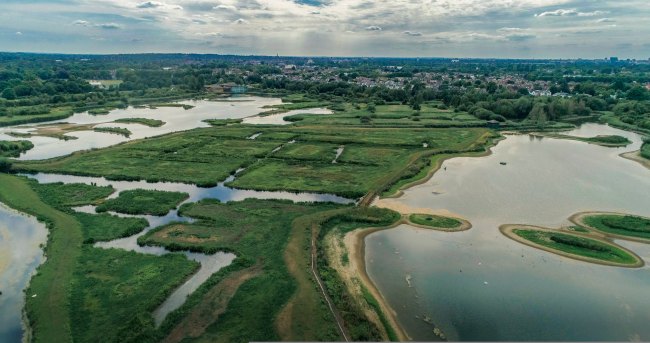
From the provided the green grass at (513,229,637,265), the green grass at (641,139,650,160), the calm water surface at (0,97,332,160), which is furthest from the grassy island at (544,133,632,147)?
the calm water surface at (0,97,332,160)

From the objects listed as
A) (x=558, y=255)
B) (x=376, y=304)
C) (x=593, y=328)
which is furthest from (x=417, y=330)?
(x=558, y=255)

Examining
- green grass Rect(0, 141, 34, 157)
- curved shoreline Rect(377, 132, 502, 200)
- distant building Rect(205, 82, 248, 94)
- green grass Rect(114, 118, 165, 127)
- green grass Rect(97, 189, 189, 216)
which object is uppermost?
distant building Rect(205, 82, 248, 94)

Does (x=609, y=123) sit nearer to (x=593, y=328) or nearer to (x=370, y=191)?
(x=370, y=191)

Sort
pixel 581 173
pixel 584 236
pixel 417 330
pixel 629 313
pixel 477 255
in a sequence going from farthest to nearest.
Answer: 1. pixel 581 173
2. pixel 584 236
3. pixel 477 255
4. pixel 629 313
5. pixel 417 330

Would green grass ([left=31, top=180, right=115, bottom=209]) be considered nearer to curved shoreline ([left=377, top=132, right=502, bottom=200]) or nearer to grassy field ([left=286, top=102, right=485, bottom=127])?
curved shoreline ([left=377, top=132, right=502, bottom=200])

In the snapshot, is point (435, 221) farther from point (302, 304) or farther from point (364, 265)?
point (302, 304)

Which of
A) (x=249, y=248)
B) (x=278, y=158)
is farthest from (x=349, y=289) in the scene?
(x=278, y=158)

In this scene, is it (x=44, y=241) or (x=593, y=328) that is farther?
(x=44, y=241)
